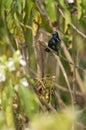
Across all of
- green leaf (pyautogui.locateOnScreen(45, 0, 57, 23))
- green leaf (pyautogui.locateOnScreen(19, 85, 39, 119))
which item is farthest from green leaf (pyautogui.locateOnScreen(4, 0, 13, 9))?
Answer: green leaf (pyautogui.locateOnScreen(19, 85, 39, 119))

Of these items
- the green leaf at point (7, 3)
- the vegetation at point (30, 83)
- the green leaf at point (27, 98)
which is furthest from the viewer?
the green leaf at point (7, 3)

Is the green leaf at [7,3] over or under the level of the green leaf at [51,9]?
over

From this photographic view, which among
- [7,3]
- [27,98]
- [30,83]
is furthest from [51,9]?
[27,98]

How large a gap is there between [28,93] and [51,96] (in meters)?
0.84

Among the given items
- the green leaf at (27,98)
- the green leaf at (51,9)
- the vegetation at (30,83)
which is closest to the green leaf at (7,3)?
the vegetation at (30,83)

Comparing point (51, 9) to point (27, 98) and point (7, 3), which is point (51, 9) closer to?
point (7, 3)

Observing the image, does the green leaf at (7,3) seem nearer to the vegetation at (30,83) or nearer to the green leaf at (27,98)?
the vegetation at (30,83)

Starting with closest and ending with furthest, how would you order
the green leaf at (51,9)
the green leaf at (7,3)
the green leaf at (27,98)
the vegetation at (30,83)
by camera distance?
the vegetation at (30,83), the green leaf at (27,98), the green leaf at (51,9), the green leaf at (7,3)

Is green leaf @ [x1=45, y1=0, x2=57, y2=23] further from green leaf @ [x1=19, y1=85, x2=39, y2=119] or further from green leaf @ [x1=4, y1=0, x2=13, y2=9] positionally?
green leaf @ [x1=19, y1=85, x2=39, y2=119]

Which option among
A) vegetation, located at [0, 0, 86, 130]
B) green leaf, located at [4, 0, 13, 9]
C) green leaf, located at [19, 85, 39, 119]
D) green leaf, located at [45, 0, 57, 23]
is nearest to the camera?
vegetation, located at [0, 0, 86, 130]

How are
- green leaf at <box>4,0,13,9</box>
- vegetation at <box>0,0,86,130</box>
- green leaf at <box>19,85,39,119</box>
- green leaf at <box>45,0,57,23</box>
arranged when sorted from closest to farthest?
vegetation at <box>0,0,86,130</box>
green leaf at <box>19,85,39,119</box>
green leaf at <box>45,0,57,23</box>
green leaf at <box>4,0,13,9</box>

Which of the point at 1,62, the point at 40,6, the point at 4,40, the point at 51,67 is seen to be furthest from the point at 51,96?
the point at 51,67

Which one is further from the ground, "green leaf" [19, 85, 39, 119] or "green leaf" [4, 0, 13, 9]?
"green leaf" [4, 0, 13, 9]

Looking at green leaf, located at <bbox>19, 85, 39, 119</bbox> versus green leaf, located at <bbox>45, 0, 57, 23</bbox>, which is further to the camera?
green leaf, located at <bbox>45, 0, 57, 23</bbox>
